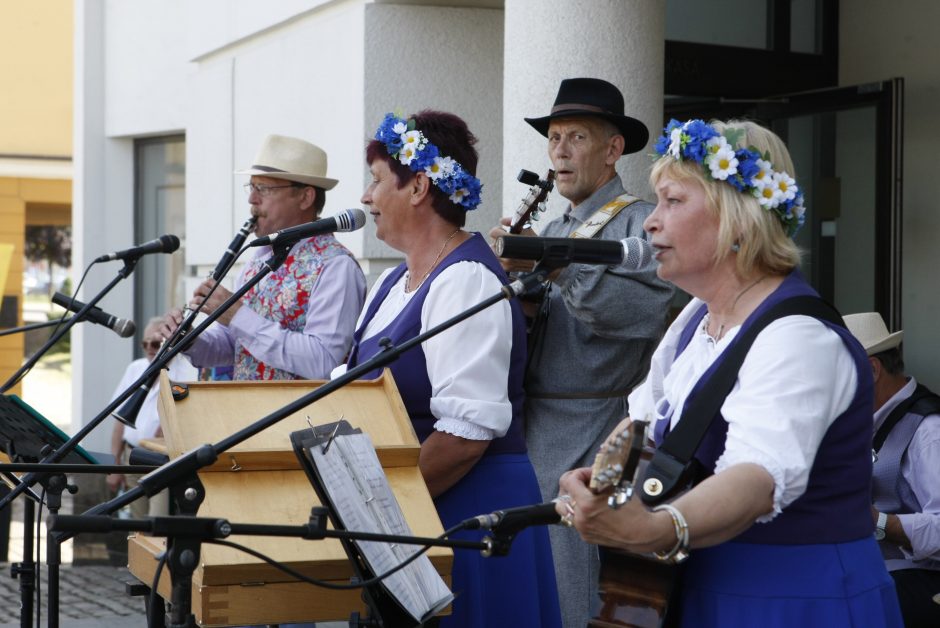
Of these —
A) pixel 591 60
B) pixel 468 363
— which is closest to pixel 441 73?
pixel 591 60

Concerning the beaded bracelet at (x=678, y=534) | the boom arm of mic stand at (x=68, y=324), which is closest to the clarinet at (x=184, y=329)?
the boom arm of mic stand at (x=68, y=324)

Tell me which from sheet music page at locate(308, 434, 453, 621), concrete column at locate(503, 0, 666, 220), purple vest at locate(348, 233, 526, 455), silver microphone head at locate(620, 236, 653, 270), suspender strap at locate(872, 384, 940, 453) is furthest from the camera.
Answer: concrete column at locate(503, 0, 666, 220)

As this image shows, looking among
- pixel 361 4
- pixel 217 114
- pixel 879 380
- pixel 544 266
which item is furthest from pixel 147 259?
pixel 544 266

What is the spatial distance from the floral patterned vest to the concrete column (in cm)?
81

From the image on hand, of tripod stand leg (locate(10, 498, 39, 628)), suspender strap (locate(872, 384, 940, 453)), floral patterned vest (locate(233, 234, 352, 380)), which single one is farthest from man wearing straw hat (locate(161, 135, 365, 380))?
suspender strap (locate(872, 384, 940, 453))

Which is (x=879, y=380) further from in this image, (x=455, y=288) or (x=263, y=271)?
(x=263, y=271)

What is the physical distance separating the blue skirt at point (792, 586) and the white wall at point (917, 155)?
4.20m

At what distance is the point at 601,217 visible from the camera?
3719 millimetres

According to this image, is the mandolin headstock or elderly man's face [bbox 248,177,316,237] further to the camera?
elderly man's face [bbox 248,177,316,237]

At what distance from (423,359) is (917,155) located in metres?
4.04

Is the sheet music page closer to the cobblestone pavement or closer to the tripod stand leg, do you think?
the tripod stand leg

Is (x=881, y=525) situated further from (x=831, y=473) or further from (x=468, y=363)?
(x=831, y=473)

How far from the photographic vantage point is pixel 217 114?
23.2 ft

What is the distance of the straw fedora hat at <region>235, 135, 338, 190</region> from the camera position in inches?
175
